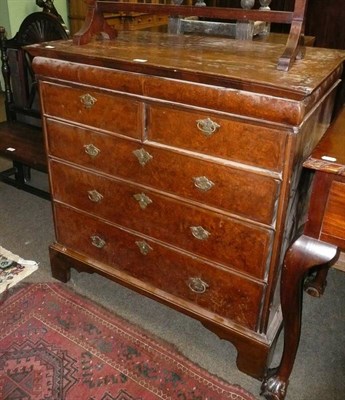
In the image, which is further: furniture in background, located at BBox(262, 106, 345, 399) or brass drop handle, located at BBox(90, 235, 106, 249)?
brass drop handle, located at BBox(90, 235, 106, 249)

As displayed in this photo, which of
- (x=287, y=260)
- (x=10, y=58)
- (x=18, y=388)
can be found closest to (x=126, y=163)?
(x=287, y=260)

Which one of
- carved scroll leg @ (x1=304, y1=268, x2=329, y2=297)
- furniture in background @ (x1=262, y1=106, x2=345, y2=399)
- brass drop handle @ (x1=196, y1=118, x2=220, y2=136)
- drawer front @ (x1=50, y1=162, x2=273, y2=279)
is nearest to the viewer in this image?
furniture in background @ (x1=262, y1=106, x2=345, y2=399)

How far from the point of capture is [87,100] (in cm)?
146

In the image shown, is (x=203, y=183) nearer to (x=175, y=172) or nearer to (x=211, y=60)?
(x=175, y=172)

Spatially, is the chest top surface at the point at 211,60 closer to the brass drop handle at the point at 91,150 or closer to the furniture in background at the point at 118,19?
the brass drop handle at the point at 91,150

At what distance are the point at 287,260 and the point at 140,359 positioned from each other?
765mm

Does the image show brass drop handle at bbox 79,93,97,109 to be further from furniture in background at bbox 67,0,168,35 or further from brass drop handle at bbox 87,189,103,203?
furniture in background at bbox 67,0,168,35

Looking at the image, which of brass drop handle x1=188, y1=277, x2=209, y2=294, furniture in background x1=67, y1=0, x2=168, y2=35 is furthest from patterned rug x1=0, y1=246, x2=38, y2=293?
furniture in background x1=67, y1=0, x2=168, y2=35

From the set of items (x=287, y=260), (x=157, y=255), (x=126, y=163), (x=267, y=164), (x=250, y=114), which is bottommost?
(x=157, y=255)

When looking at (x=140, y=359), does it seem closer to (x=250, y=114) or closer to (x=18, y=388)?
(x=18, y=388)

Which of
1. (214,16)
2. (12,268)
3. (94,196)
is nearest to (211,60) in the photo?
(214,16)

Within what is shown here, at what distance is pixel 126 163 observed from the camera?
1482 mm

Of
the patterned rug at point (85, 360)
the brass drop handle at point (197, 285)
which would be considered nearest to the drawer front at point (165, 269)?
the brass drop handle at point (197, 285)

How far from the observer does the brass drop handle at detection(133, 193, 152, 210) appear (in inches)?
58.7
